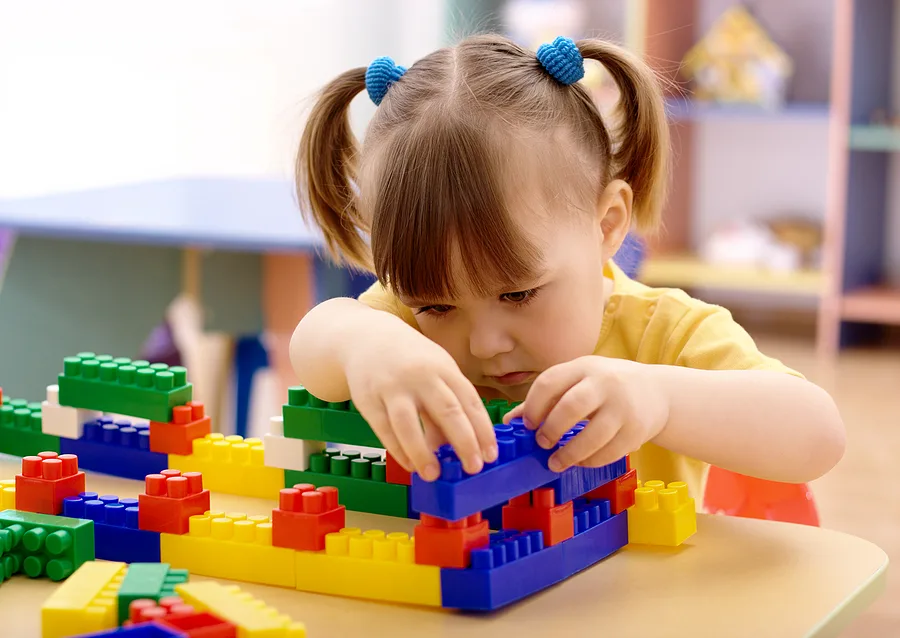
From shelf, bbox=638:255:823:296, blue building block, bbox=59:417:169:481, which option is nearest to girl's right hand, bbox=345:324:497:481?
blue building block, bbox=59:417:169:481

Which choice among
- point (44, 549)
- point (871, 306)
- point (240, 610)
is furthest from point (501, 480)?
point (871, 306)

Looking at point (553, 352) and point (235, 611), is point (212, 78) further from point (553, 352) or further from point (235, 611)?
point (235, 611)

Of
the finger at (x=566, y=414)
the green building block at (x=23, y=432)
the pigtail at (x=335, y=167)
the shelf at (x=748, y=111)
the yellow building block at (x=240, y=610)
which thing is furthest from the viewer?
the shelf at (x=748, y=111)

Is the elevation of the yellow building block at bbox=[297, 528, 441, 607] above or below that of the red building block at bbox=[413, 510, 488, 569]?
below

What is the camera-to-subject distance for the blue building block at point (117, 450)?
Result: 960mm

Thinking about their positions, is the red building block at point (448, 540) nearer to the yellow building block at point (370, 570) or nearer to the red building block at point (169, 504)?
the yellow building block at point (370, 570)

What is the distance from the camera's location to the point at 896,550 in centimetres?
200

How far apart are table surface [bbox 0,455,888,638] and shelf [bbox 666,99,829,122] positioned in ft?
9.32

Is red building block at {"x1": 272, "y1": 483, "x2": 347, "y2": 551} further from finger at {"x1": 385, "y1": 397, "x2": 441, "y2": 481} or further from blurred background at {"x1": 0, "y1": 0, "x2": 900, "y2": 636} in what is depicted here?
blurred background at {"x1": 0, "y1": 0, "x2": 900, "y2": 636}

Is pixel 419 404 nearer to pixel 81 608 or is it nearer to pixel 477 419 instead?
pixel 477 419

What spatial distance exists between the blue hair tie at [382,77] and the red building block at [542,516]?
44cm

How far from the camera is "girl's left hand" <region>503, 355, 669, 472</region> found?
748mm

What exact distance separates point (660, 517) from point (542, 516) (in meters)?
0.11

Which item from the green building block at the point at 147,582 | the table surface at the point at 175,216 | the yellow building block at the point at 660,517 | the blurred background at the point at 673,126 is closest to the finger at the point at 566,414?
the yellow building block at the point at 660,517
